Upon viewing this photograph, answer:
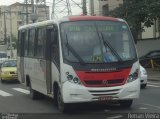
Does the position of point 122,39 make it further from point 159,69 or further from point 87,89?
point 159,69

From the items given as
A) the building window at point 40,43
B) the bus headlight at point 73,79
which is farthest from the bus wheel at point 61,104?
the building window at point 40,43

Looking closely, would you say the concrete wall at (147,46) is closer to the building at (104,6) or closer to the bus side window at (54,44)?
the building at (104,6)

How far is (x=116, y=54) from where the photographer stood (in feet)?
44.3

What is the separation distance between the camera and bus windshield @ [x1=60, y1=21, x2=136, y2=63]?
13.4m

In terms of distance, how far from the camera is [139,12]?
35.1 m

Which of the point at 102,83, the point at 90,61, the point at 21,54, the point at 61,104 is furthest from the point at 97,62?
the point at 21,54

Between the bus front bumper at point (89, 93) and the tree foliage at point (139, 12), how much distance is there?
20951mm

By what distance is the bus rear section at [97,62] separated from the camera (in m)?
13.0

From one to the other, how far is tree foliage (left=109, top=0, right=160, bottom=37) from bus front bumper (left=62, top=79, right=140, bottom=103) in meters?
21.0

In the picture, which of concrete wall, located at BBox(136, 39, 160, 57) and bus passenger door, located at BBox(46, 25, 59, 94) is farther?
concrete wall, located at BBox(136, 39, 160, 57)

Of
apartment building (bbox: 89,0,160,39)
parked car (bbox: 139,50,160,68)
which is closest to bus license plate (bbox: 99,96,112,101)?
parked car (bbox: 139,50,160,68)

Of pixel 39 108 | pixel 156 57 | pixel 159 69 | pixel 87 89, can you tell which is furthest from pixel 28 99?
pixel 156 57

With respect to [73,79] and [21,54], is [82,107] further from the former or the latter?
[21,54]

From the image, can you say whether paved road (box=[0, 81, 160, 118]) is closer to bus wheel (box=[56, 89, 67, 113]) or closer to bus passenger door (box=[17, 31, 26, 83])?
bus wheel (box=[56, 89, 67, 113])
